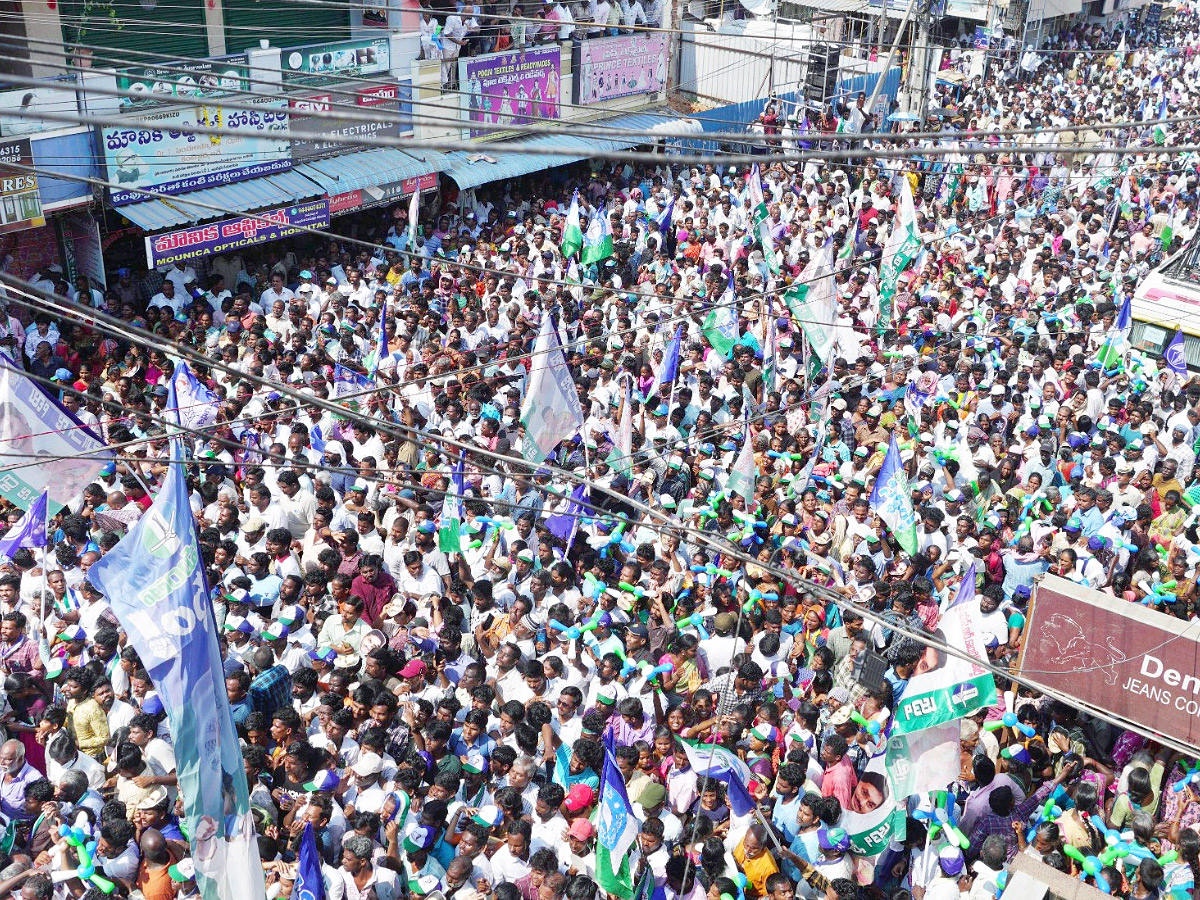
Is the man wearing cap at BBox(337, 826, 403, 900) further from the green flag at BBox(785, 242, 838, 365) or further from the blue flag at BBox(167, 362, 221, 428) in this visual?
the green flag at BBox(785, 242, 838, 365)

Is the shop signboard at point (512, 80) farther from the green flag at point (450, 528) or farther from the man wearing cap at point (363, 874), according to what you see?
the man wearing cap at point (363, 874)

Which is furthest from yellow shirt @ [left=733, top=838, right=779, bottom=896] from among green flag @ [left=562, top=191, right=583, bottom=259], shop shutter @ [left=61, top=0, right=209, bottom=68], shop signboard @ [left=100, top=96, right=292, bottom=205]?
shop shutter @ [left=61, top=0, right=209, bottom=68]

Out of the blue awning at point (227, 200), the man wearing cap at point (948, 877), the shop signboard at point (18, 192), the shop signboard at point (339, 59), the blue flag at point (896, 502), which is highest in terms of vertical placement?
the shop signboard at point (339, 59)

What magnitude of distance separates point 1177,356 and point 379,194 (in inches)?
391

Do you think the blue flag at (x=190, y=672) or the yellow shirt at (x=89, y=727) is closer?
the blue flag at (x=190, y=672)

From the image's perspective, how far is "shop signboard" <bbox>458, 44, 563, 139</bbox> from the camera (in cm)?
1831

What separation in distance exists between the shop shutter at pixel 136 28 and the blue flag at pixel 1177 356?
10.7 meters

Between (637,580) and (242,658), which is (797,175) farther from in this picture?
(242,658)

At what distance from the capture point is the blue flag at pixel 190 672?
5188 mm

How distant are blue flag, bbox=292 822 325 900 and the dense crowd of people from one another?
11 centimetres

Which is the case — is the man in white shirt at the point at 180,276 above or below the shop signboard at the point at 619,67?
below

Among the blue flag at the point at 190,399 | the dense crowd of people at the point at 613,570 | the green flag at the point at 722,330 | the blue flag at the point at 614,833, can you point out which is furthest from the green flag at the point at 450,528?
the green flag at the point at 722,330

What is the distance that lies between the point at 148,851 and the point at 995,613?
185 inches

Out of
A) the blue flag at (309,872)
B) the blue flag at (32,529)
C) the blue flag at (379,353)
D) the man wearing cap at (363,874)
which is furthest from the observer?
the blue flag at (379,353)
